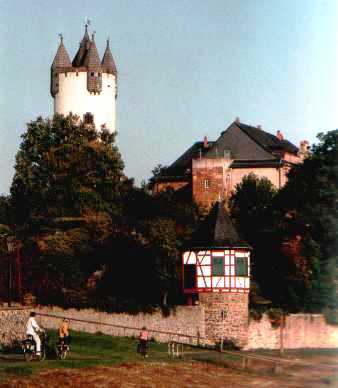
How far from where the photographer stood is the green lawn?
36312mm

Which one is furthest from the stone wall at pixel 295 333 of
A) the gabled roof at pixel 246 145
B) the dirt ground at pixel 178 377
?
the gabled roof at pixel 246 145

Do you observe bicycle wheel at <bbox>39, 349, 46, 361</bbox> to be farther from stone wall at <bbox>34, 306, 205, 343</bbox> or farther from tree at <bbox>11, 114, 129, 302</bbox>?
tree at <bbox>11, 114, 129, 302</bbox>

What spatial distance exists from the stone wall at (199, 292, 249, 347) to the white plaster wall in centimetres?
4105

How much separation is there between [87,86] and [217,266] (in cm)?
4196

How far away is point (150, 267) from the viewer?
5941cm

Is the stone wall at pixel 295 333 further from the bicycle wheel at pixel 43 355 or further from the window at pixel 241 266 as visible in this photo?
the bicycle wheel at pixel 43 355

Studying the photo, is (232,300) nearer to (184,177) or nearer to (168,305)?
(168,305)

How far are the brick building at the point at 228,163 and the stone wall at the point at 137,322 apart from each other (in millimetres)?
34191

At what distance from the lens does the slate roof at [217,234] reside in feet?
183

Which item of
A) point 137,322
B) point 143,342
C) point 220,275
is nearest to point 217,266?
point 220,275

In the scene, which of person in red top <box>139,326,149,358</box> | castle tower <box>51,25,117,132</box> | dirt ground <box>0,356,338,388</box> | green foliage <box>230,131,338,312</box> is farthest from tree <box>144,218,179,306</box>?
castle tower <box>51,25,117,132</box>

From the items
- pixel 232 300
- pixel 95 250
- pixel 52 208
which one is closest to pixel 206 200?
pixel 52 208

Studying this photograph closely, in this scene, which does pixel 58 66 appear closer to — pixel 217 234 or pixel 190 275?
pixel 190 275

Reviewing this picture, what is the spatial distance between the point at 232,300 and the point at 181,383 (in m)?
15.5
